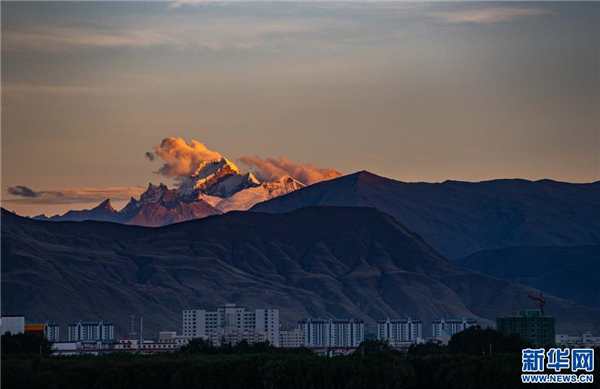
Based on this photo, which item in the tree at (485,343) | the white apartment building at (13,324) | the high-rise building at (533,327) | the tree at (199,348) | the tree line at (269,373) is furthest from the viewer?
the high-rise building at (533,327)

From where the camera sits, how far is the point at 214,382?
306 ft

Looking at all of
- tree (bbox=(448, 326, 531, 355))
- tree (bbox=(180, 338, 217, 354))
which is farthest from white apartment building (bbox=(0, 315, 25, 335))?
tree (bbox=(448, 326, 531, 355))

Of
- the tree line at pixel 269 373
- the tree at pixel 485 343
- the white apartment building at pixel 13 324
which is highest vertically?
the white apartment building at pixel 13 324

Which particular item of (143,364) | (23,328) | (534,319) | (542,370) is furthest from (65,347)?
(542,370)

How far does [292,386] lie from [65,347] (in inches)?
3083

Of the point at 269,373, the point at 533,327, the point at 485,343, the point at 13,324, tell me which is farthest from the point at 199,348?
the point at 533,327

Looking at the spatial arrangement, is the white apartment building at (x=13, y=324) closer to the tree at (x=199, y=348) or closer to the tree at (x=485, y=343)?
the tree at (x=199, y=348)

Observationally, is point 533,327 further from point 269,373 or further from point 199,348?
point 269,373

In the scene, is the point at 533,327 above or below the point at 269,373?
above

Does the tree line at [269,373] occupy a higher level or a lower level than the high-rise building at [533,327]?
lower

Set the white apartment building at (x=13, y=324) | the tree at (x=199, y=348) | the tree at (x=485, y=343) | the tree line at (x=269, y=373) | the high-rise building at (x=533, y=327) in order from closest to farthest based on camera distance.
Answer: the tree line at (x=269, y=373)
the tree at (x=485, y=343)
the tree at (x=199, y=348)
the white apartment building at (x=13, y=324)
the high-rise building at (x=533, y=327)

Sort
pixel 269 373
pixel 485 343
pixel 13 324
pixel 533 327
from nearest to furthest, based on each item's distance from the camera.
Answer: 1. pixel 269 373
2. pixel 485 343
3. pixel 13 324
4. pixel 533 327

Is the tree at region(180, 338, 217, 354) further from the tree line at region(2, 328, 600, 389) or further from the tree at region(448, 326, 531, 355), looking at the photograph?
the tree line at region(2, 328, 600, 389)

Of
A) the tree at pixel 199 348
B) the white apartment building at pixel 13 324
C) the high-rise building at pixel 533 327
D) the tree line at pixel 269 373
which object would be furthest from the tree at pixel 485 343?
the white apartment building at pixel 13 324
